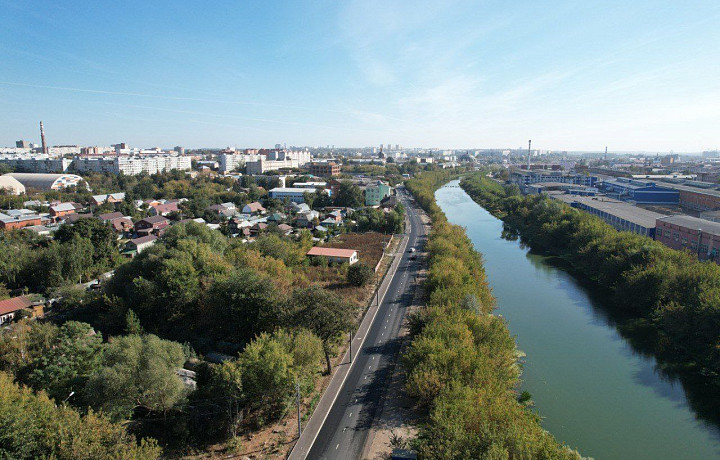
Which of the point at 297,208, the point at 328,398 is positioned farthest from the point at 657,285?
the point at 297,208

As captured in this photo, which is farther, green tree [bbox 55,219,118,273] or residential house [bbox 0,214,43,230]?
residential house [bbox 0,214,43,230]

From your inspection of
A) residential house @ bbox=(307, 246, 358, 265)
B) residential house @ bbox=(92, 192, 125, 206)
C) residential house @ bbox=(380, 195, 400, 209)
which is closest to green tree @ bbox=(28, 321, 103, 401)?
residential house @ bbox=(307, 246, 358, 265)

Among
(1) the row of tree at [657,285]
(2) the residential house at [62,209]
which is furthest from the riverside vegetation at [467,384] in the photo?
(2) the residential house at [62,209]

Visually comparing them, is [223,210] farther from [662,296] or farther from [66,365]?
[662,296]

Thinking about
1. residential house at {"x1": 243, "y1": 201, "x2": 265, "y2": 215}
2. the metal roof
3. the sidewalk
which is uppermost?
the metal roof

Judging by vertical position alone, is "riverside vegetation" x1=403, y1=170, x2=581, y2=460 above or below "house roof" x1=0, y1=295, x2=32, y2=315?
above

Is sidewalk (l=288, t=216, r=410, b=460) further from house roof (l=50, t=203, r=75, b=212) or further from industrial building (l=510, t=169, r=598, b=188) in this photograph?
industrial building (l=510, t=169, r=598, b=188)

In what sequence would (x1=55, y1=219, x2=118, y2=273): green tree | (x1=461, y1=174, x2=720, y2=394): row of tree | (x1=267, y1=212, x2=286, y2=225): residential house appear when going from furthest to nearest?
1. (x1=267, y1=212, x2=286, y2=225): residential house
2. (x1=55, y1=219, x2=118, y2=273): green tree
3. (x1=461, y1=174, x2=720, y2=394): row of tree
